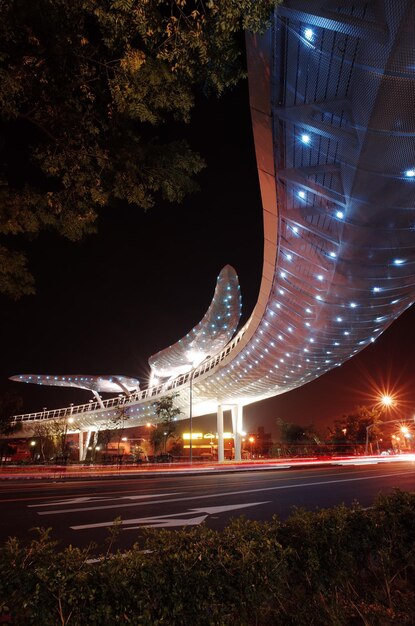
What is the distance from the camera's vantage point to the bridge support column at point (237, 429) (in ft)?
168

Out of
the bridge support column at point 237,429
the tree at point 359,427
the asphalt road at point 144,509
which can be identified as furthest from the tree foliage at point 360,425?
the asphalt road at point 144,509

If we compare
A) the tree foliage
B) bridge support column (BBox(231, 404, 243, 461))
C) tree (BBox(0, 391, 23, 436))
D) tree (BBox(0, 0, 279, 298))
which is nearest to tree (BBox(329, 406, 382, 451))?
the tree foliage

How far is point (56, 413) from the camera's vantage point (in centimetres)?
7225

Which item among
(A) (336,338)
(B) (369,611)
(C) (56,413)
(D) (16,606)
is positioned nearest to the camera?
(D) (16,606)

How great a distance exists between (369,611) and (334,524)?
2.56 feet

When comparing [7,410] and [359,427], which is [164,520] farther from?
[359,427]

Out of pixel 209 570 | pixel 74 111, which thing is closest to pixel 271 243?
pixel 74 111

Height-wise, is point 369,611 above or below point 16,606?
below

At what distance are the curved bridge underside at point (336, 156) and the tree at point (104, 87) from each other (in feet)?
3.63

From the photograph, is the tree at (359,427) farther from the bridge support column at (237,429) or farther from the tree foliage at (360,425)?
the bridge support column at (237,429)

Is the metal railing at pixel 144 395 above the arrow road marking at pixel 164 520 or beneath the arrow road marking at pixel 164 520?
above

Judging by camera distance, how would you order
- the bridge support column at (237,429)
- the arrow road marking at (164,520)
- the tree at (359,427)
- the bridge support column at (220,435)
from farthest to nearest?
the tree at (359,427) → the bridge support column at (237,429) → the bridge support column at (220,435) → the arrow road marking at (164,520)

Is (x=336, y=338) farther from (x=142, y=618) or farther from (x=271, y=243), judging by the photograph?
(x=142, y=618)

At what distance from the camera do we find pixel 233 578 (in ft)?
9.90
